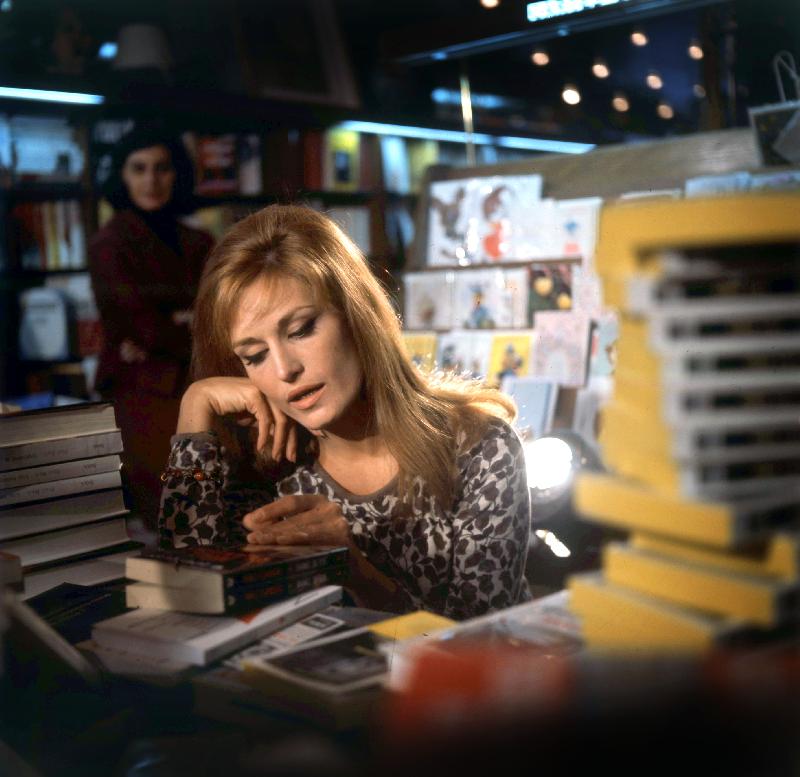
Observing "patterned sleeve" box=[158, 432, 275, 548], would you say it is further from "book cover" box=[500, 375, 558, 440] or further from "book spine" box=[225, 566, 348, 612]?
"book cover" box=[500, 375, 558, 440]

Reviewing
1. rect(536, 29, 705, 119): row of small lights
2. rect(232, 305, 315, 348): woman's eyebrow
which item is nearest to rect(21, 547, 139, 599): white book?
rect(232, 305, 315, 348): woman's eyebrow

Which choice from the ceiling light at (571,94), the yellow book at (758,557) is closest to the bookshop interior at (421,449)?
A: the yellow book at (758,557)

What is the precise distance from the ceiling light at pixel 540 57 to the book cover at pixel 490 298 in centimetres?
176

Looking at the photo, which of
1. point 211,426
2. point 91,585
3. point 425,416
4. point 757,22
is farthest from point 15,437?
point 757,22

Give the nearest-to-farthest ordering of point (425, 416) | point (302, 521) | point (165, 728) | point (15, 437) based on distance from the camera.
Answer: point (165, 728) → point (15, 437) → point (302, 521) → point (425, 416)

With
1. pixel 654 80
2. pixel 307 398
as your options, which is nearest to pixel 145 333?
pixel 307 398

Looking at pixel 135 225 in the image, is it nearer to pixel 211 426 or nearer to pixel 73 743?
pixel 211 426

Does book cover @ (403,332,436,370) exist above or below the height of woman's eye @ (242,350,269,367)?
below

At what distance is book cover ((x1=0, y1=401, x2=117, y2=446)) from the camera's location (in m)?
1.19

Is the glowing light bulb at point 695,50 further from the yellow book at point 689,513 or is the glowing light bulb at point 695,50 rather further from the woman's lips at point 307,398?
the yellow book at point 689,513

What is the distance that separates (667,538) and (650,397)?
3.8 inches

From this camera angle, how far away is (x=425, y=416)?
148 cm

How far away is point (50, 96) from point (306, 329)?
301 centimetres

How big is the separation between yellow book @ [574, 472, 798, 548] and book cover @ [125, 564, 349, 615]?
49cm
